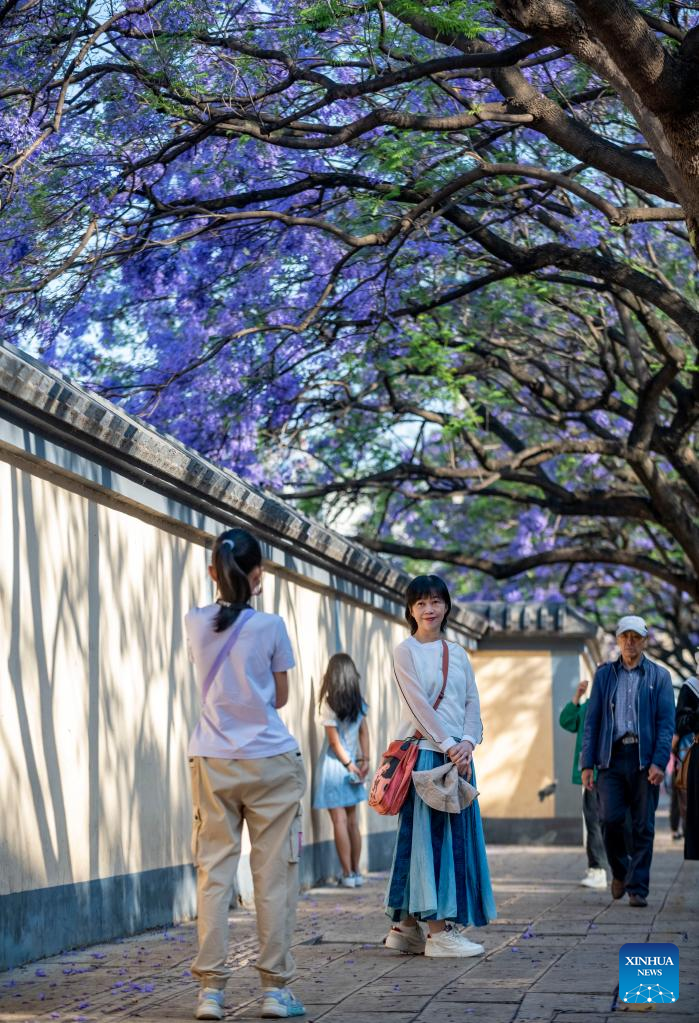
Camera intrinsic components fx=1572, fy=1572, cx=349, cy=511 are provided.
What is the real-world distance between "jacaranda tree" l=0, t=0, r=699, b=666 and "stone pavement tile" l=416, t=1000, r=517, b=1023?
3359 millimetres

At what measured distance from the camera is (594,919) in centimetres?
917

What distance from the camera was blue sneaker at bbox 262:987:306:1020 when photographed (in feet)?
18.5

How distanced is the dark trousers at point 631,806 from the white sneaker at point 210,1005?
471cm

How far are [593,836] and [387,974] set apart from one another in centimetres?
573

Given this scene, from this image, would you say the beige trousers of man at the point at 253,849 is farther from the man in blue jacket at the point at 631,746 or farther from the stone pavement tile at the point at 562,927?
the man in blue jacket at the point at 631,746

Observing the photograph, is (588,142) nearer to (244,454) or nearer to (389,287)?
(389,287)

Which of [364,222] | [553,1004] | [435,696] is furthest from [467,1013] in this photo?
[364,222]

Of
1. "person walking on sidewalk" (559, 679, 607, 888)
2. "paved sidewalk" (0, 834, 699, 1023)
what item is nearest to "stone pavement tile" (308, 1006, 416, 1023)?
"paved sidewalk" (0, 834, 699, 1023)

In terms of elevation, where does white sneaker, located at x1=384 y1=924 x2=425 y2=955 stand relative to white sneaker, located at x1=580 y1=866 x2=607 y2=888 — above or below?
above

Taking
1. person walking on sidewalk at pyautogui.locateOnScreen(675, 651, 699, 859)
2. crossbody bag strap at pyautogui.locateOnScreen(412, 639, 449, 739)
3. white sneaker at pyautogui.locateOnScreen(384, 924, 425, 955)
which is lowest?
white sneaker at pyautogui.locateOnScreen(384, 924, 425, 955)

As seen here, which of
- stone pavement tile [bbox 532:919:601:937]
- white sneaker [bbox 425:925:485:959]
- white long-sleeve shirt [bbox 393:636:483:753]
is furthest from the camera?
stone pavement tile [bbox 532:919:601:937]

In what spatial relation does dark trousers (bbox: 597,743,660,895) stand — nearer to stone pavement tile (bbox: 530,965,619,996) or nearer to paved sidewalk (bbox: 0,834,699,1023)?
paved sidewalk (bbox: 0,834,699,1023)

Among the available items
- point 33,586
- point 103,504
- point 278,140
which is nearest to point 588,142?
point 278,140

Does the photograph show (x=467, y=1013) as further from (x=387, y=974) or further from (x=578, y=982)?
(x=387, y=974)
